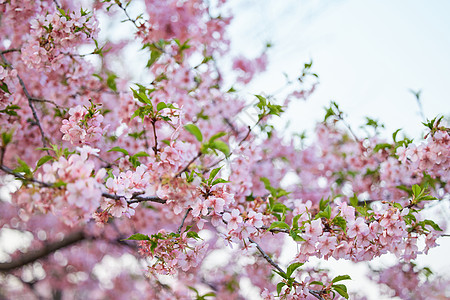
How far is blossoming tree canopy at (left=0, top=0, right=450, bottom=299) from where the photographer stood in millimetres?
1414

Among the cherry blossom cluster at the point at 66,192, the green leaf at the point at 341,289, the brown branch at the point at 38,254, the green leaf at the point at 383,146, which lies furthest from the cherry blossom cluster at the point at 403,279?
the brown branch at the point at 38,254

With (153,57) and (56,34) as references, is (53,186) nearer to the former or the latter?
(56,34)

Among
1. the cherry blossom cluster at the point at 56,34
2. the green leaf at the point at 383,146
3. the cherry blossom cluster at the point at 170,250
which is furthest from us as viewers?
the green leaf at the point at 383,146

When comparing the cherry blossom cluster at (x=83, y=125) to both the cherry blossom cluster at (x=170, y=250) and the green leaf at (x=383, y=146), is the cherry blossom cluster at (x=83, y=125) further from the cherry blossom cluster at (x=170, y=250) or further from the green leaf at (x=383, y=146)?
the green leaf at (x=383, y=146)

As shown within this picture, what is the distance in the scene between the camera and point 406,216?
168 cm

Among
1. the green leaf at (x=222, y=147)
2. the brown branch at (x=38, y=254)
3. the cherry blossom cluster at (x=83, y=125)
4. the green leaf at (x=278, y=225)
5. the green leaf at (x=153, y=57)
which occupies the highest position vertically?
the green leaf at (x=153, y=57)

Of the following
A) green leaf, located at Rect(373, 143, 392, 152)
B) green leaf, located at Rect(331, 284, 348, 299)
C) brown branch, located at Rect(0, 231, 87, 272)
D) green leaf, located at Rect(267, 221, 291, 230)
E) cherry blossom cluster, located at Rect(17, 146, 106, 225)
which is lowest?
green leaf, located at Rect(331, 284, 348, 299)

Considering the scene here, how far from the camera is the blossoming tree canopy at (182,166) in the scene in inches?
55.7

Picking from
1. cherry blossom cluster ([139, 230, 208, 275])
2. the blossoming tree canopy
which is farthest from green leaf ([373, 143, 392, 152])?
cherry blossom cluster ([139, 230, 208, 275])

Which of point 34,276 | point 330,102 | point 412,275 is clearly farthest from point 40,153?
point 34,276

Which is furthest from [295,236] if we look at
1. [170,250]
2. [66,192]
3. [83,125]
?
[83,125]

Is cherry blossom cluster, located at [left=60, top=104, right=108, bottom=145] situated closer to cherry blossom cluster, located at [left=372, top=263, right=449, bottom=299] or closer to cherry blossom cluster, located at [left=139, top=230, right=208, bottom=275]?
cherry blossom cluster, located at [left=139, top=230, right=208, bottom=275]

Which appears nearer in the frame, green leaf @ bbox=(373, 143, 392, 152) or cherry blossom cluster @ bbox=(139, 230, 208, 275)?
cherry blossom cluster @ bbox=(139, 230, 208, 275)

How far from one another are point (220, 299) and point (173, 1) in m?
4.72
